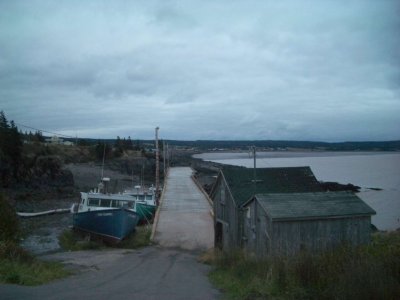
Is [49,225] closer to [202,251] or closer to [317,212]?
[202,251]

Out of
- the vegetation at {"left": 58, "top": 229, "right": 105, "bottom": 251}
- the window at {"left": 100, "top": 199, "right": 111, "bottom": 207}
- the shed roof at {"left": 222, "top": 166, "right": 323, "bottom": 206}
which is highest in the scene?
the shed roof at {"left": 222, "top": 166, "right": 323, "bottom": 206}

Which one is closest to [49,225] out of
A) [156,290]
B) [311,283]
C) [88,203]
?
[88,203]

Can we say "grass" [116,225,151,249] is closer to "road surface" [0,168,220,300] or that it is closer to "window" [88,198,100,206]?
"road surface" [0,168,220,300]

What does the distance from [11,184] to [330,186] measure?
42648 mm

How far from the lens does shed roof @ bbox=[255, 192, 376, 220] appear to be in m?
18.6

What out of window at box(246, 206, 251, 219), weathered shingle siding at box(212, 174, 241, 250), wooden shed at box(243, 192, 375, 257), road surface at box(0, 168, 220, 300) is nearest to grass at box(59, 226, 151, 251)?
road surface at box(0, 168, 220, 300)

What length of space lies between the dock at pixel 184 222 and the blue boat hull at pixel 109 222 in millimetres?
1886

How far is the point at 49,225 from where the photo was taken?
35000 mm

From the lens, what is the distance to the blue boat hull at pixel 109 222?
1078 inches

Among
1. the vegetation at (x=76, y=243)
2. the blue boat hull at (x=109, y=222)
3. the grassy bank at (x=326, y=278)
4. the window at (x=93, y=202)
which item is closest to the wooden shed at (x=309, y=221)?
the grassy bank at (x=326, y=278)

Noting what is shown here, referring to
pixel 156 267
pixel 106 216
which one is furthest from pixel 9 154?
pixel 156 267

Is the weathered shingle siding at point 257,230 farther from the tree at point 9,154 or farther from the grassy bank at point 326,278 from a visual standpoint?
the tree at point 9,154

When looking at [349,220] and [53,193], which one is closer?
[349,220]

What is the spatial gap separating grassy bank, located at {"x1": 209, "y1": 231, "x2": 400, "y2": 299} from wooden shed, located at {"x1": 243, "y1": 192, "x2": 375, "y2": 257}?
23.3ft
